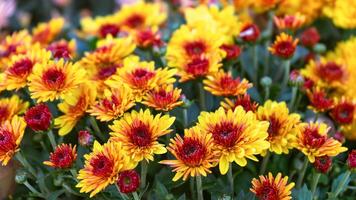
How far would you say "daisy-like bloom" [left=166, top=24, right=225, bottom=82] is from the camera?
102 cm

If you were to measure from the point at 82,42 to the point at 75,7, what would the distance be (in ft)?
4.24

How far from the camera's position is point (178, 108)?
3.43 feet

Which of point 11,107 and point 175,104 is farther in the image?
point 11,107

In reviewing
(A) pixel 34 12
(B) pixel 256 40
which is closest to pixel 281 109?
(B) pixel 256 40

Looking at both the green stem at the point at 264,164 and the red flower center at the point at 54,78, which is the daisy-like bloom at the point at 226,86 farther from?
the red flower center at the point at 54,78

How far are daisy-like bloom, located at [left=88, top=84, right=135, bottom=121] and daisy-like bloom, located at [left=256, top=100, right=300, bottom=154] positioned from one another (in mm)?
226

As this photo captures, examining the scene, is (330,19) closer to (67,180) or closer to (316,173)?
(316,173)

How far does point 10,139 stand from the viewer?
2.91 ft

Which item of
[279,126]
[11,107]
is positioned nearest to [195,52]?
[279,126]

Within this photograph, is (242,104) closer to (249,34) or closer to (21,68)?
(249,34)

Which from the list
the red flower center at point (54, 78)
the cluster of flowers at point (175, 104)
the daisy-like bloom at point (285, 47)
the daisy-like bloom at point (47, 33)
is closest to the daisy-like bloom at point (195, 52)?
the cluster of flowers at point (175, 104)

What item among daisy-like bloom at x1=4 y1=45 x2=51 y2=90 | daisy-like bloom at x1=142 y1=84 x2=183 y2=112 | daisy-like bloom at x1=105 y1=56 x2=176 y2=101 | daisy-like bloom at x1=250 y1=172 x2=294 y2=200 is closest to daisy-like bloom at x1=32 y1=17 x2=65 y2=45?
daisy-like bloom at x1=4 y1=45 x2=51 y2=90

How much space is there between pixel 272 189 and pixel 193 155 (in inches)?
5.4

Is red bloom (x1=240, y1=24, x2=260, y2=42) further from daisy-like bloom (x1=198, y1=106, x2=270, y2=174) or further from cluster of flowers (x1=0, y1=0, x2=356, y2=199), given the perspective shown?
daisy-like bloom (x1=198, y1=106, x2=270, y2=174)
